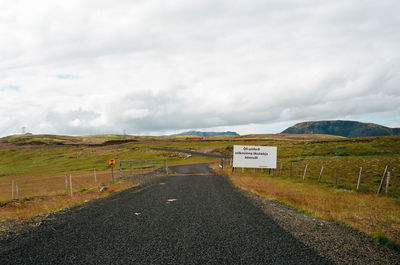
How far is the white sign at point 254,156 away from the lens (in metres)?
39.2

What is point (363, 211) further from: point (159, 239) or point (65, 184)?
point (65, 184)

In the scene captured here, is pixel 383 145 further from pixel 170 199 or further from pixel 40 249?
pixel 40 249

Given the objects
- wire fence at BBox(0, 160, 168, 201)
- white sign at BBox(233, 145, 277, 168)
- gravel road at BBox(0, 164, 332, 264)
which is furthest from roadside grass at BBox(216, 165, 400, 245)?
white sign at BBox(233, 145, 277, 168)

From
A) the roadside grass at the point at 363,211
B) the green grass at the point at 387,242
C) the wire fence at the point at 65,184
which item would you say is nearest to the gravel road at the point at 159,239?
the green grass at the point at 387,242

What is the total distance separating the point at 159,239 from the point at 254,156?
3177 centimetres

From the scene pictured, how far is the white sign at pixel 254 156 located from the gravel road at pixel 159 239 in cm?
2509

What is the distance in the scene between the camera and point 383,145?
219 ft

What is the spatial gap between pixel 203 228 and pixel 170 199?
7.19m

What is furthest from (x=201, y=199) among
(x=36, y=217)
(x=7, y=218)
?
(x=7, y=218)

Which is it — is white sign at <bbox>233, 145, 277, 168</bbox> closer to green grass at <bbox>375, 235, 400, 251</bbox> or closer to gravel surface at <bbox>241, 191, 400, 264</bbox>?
gravel surface at <bbox>241, 191, 400, 264</bbox>

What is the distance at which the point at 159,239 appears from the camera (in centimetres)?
921

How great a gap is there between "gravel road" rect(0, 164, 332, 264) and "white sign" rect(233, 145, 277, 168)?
2509 cm

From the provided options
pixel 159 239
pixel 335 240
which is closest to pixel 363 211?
pixel 335 240

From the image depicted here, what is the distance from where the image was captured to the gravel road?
7.60m
